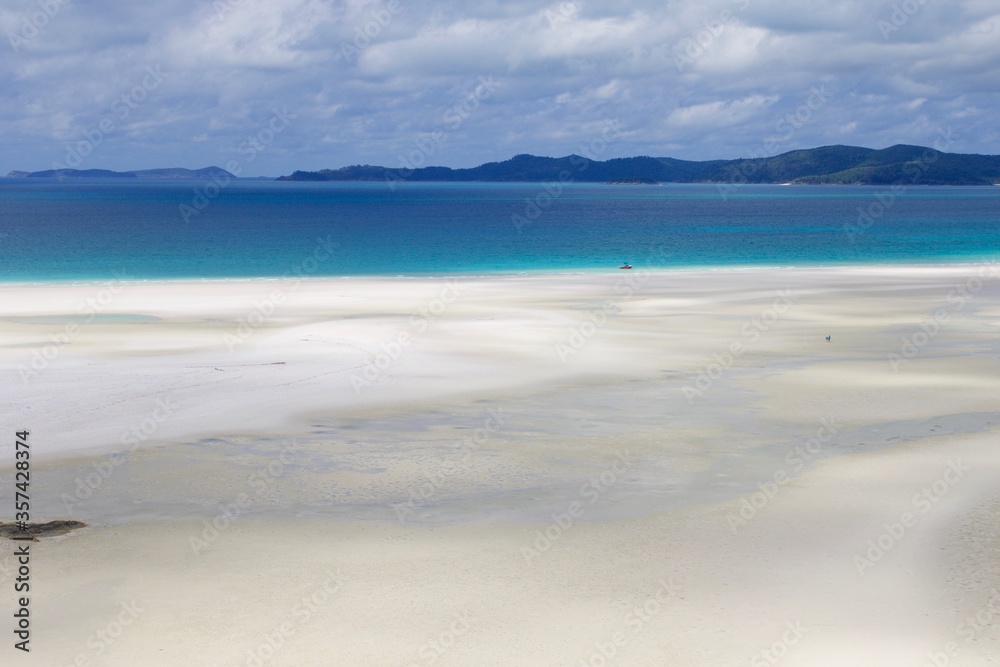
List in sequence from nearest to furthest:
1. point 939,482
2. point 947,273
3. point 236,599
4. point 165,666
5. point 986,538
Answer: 1. point 165,666
2. point 236,599
3. point 986,538
4. point 939,482
5. point 947,273

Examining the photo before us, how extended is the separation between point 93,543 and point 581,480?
267 inches

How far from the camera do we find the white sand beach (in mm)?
10625

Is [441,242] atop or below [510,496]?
atop

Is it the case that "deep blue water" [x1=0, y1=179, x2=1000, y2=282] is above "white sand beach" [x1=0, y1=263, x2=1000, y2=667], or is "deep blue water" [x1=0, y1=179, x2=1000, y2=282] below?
above

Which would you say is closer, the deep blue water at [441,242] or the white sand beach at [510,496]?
the white sand beach at [510,496]

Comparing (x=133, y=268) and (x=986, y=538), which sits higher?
(x=133, y=268)

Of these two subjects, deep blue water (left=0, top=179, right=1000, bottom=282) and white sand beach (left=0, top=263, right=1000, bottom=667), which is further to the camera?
deep blue water (left=0, top=179, right=1000, bottom=282)

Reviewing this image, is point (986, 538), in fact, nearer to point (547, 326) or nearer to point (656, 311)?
point (547, 326)

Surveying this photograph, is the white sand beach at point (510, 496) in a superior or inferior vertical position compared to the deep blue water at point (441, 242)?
inferior

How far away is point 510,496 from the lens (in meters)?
14.9

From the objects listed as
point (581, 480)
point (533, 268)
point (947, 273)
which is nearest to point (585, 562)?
point (581, 480)

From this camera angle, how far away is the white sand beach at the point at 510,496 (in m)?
10.6

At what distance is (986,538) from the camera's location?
1315cm

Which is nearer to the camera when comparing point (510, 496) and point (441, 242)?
point (510, 496)
